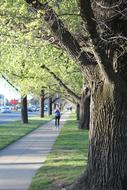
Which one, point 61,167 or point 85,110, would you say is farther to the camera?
point 85,110

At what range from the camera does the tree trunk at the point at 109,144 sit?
10742mm

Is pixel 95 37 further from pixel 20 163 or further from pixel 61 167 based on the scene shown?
pixel 20 163

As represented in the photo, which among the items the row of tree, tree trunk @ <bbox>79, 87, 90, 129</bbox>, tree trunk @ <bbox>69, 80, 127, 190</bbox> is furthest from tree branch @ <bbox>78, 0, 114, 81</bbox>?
tree trunk @ <bbox>79, 87, 90, 129</bbox>

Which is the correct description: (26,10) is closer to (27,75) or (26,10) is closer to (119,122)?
(119,122)

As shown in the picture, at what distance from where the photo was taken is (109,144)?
35.2 feet

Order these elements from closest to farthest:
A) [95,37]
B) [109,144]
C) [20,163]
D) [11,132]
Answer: [95,37], [109,144], [20,163], [11,132]

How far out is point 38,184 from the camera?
1238 centimetres

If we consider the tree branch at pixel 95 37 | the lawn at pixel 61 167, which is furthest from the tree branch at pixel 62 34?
the lawn at pixel 61 167

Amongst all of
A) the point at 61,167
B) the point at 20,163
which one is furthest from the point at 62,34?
the point at 20,163

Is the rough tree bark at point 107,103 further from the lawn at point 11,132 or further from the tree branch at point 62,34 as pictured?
the lawn at point 11,132

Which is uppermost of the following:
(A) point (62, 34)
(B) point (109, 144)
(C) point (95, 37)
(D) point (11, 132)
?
(A) point (62, 34)

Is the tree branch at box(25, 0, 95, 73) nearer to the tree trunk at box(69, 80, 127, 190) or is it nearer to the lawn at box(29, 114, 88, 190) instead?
the tree trunk at box(69, 80, 127, 190)

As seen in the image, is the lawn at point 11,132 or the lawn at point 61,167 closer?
the lawn at point 61,167

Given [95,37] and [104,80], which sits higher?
[95,37]
